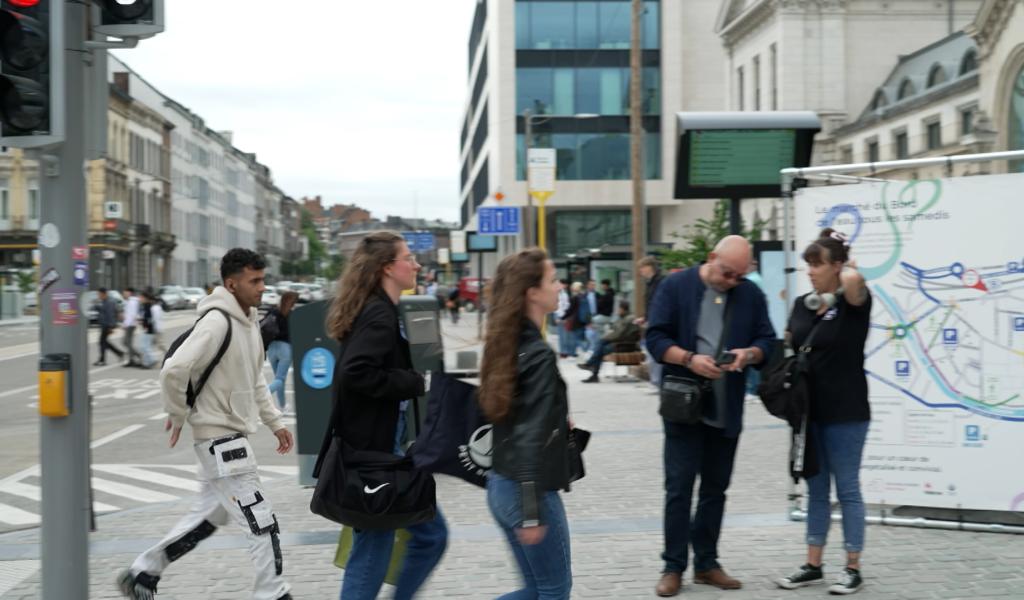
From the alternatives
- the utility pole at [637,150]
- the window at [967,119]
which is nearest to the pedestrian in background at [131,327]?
the utility pole at [637,150]

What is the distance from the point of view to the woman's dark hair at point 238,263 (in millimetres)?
5605

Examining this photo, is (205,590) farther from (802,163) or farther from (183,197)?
(183,197)

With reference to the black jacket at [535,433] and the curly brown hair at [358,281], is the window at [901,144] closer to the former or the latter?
the curly brown hair at [358,281]

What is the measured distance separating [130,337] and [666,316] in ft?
69.0

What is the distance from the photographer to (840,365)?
19.0 ft

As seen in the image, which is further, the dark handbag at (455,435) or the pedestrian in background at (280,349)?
the pedestrian in background at (280,349)

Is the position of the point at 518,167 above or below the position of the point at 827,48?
below

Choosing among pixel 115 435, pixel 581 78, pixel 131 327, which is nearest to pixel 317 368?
pixel 115 435

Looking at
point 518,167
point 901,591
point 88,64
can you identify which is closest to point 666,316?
point 901,591

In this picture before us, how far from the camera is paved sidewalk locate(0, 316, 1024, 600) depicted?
5980 mm

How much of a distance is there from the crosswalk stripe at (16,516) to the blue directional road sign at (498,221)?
57.4 ft

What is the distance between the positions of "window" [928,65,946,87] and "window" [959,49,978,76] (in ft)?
4.11

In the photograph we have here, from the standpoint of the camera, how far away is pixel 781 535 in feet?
23.5

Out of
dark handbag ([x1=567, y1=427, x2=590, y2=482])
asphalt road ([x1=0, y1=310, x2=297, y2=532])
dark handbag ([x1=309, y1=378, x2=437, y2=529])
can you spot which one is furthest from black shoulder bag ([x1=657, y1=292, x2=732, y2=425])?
asphalt road ([x1=0, y1=310, x2=297, y2=532])
